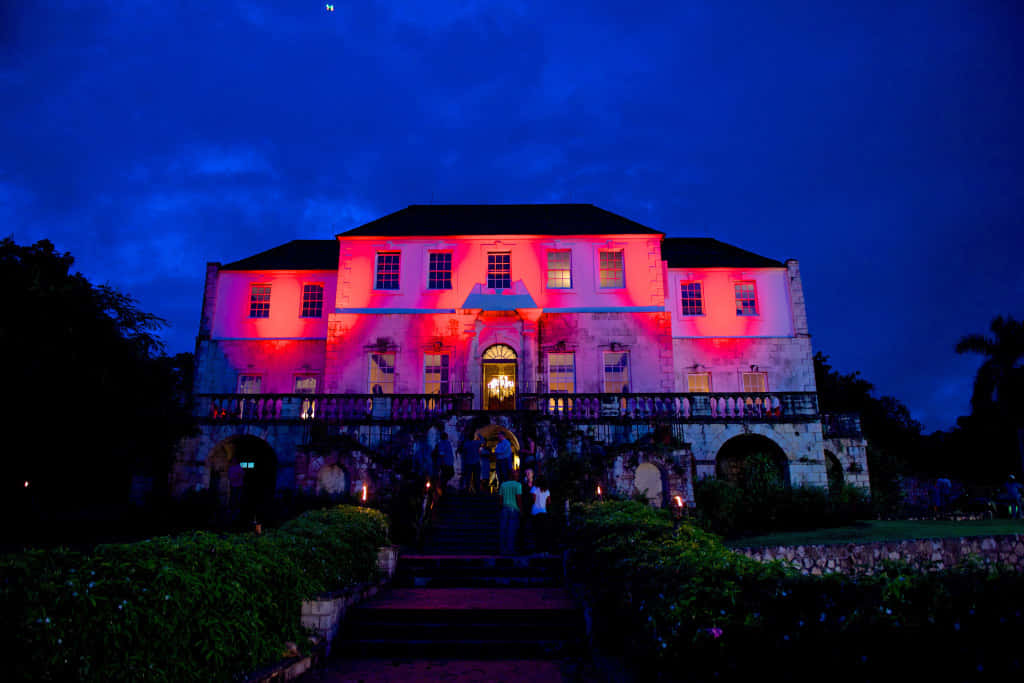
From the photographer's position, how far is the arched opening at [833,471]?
21859 mm

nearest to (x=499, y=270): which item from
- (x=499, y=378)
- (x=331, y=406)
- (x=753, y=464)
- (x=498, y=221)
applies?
(x=498, y=221)

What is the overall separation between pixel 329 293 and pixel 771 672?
27.8 m

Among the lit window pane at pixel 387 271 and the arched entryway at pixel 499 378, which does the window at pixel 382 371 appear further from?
the arched entryway at pixel 499 378

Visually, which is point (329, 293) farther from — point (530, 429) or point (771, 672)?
point (771, 672)

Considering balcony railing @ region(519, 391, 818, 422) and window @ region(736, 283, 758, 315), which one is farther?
window @ region(736, 283, 758, 315)

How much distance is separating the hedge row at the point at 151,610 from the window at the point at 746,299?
26070 mm

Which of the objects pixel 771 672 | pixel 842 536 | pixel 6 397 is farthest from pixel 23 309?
pixel 842 536

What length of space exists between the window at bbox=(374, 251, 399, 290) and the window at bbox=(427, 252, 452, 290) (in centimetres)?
155

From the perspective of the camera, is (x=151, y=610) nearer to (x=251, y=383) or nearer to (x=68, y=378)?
(x=68, y=378)

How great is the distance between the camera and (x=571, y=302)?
1094 inches

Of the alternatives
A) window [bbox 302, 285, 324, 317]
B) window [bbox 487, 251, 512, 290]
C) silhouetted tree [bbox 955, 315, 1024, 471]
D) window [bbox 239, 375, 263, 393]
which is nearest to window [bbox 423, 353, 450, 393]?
window [bbox 487, 251, 512, 290]

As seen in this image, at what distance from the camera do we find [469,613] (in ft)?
29.4

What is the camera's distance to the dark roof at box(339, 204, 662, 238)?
28.5 meters

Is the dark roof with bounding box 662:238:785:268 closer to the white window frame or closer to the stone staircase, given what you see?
the white window frame
